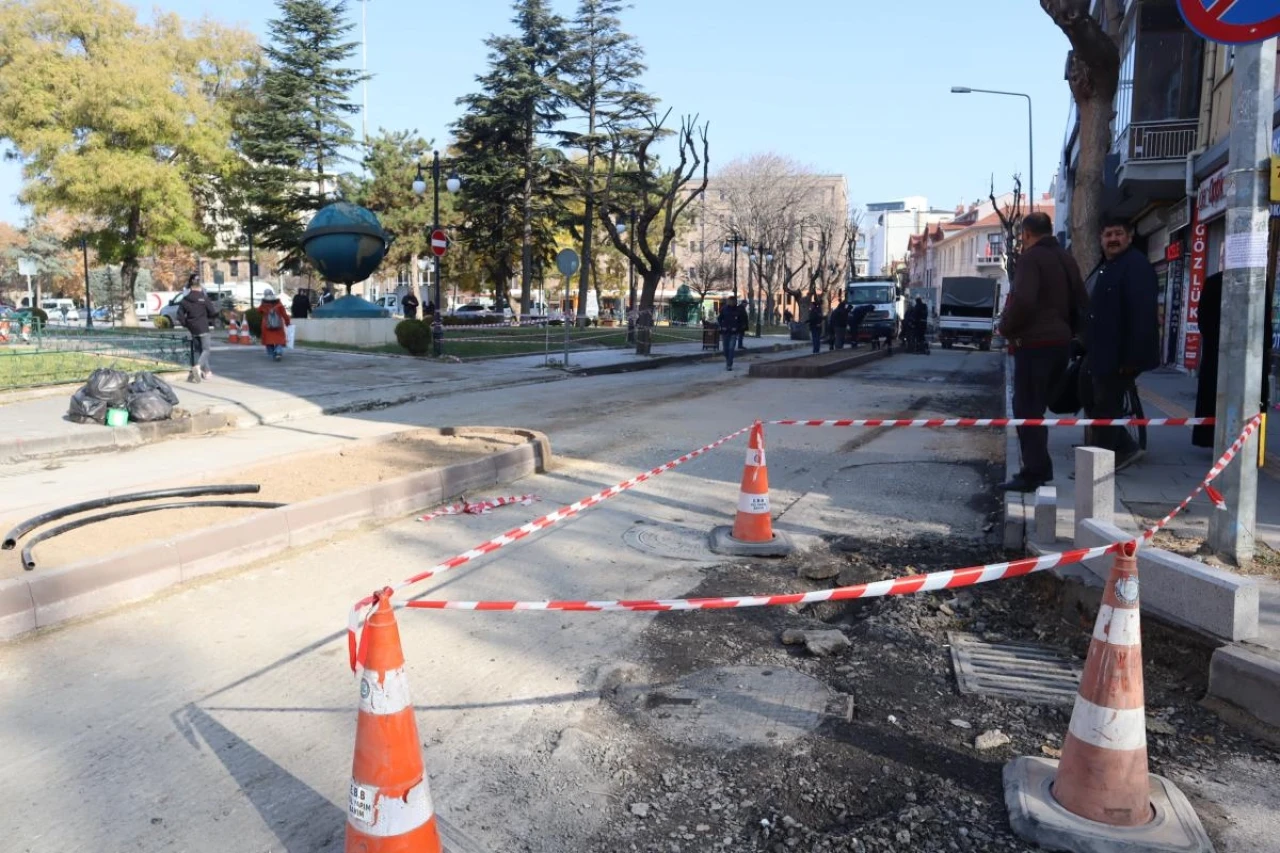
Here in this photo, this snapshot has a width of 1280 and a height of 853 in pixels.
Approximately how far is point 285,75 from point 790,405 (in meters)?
37.2

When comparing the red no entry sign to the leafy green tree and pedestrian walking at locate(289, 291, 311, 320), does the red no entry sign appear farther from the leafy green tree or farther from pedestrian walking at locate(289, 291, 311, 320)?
the leafy green tree

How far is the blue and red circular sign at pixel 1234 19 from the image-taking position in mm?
4422

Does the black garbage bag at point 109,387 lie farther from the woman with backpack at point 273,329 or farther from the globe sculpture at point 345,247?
the globe sculpture at point 345,247

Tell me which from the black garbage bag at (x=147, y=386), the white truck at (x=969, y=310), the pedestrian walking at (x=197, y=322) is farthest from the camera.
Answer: the white truck at (x=969, y=310)

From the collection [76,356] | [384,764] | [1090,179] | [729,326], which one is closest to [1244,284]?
[384,764]

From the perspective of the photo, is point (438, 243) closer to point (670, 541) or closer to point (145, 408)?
point (145, 408)

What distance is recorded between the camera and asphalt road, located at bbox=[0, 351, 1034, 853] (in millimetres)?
3037

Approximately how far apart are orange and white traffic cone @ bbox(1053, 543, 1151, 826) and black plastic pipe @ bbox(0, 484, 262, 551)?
225 inches

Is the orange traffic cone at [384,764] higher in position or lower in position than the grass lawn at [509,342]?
lower

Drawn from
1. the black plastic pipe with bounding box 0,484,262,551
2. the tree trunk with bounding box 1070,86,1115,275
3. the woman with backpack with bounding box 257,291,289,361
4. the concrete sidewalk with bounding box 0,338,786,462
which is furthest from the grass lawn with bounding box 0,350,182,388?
the tree trunk with bounding box 1070,86,1115,275

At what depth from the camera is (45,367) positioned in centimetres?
1573

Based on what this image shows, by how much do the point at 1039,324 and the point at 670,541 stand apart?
3291 millimetres

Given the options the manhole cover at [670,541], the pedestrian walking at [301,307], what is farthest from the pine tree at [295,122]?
the manhole cover at [670,541]

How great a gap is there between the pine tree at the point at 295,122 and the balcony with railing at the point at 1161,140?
3404 centimetres
